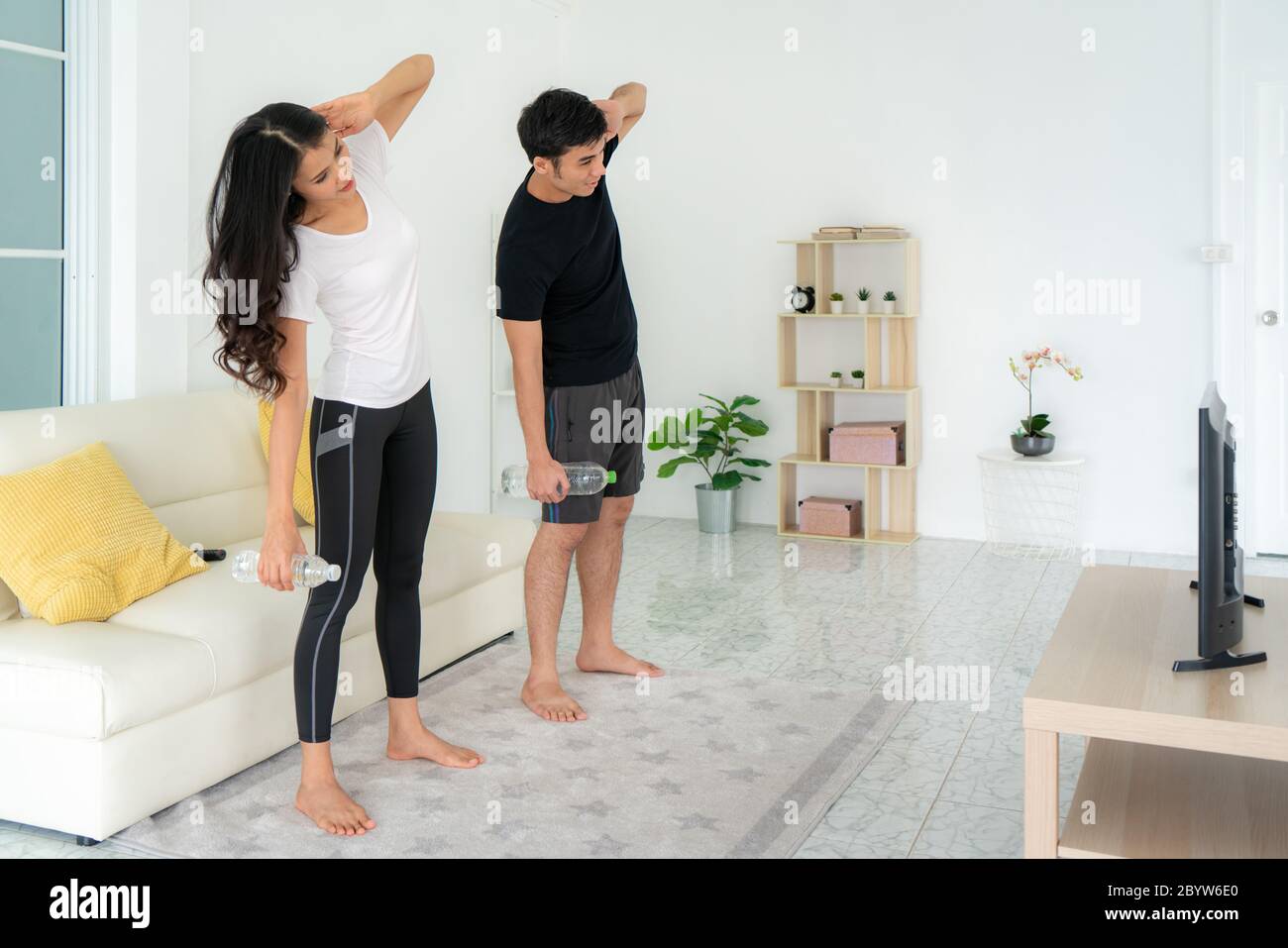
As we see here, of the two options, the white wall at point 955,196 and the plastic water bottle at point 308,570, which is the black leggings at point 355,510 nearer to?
the plastic water bottle at point 308,570

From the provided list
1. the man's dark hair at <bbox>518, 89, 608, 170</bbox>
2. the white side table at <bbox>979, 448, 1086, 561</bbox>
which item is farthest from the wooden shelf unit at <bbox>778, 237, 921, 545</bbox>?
the man's dark hair at <bbox>518, 89, 608, 170</bbox>

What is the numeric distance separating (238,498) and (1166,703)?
240 centimetres

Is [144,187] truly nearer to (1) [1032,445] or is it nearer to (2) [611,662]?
(2) [611,662]

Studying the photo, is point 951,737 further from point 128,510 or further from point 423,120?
point 423,120

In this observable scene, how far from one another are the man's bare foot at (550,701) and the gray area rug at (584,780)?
0.03m

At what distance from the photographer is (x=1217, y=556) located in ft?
5.79

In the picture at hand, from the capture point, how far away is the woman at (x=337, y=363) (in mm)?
2020

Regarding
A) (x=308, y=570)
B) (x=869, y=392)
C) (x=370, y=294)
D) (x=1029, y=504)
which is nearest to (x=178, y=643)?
(x=308, y=570)

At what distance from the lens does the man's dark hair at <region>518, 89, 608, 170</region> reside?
2613mm

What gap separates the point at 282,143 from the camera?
2002 mm

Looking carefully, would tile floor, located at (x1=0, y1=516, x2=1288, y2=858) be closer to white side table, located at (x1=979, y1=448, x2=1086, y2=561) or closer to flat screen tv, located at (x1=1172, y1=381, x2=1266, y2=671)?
white side table, located at (x1=979, y1=448, x2=1086, y2=561)
